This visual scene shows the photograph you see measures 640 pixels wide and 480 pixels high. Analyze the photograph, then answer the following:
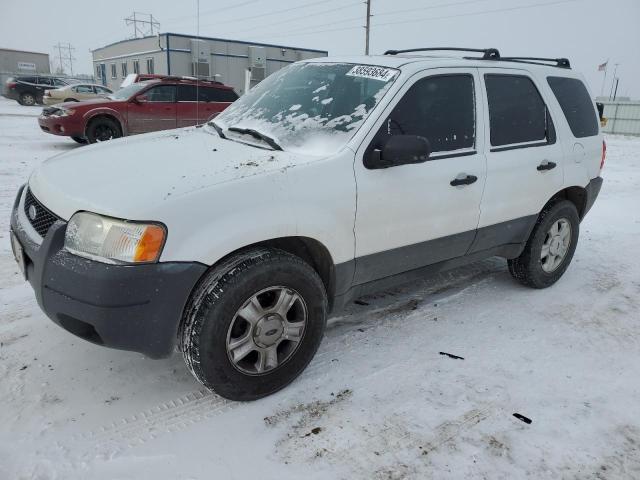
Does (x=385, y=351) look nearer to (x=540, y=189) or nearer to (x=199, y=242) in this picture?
(x=199, y=242)

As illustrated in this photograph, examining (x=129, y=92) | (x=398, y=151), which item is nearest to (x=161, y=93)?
(x=129, y=92)

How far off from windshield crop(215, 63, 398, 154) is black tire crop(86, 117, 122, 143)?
8529 mm

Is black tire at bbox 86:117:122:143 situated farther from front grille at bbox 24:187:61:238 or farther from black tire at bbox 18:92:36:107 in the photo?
black tire at bbox 18:92:36:107

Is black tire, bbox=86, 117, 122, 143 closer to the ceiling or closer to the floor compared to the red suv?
closer to the floor

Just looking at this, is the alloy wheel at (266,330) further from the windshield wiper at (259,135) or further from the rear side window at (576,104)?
the rear side window at (576,104)

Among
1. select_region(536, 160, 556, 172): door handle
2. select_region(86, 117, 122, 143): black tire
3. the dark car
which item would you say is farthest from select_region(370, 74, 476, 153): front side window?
the dark car

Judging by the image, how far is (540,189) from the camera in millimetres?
3865

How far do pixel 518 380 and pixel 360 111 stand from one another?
1.84m

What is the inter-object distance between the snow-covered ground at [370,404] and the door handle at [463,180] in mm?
1051

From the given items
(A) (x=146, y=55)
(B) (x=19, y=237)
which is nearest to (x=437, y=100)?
(B) (x=19, y=237)

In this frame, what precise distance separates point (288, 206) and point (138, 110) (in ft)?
33.2

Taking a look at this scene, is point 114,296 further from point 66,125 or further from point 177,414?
point 66,125

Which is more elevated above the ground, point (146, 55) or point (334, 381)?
point (146, 55)

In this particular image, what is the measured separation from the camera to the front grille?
2480mm
